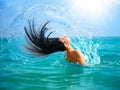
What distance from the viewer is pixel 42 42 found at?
404 cm

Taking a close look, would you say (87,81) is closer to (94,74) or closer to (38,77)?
(94,74)

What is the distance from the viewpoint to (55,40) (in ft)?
13.1

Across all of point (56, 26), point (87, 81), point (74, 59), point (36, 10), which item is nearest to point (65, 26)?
point (56, 26)

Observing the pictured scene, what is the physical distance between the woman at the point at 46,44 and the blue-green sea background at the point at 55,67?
167 millimetres

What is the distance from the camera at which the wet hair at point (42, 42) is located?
4.01 metres

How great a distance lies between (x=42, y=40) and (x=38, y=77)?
0.51 meters

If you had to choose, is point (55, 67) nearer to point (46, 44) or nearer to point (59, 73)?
point (59, 73)

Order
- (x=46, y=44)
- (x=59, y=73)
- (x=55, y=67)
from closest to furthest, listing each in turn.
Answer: (x=46, y=44)
(x=59, y=73)
(x=55, y=67)

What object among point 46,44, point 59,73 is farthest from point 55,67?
point 46,44

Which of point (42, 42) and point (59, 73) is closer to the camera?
point (42, 42)

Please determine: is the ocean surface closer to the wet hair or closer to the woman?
the woman

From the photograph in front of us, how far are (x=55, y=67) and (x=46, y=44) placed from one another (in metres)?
0.71

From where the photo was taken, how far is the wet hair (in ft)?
13.1

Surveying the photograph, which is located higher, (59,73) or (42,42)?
(42,42)
